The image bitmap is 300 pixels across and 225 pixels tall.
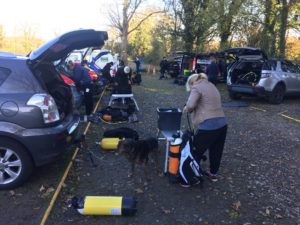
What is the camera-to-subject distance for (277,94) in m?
12.8

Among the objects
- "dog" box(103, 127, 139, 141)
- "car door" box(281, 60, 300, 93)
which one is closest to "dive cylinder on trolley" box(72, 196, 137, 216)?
"dog" box(103, 127, 139, 141)

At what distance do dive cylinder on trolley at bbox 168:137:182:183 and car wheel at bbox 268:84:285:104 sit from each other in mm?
8602

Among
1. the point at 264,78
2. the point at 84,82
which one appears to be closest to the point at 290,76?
the point at 264,78

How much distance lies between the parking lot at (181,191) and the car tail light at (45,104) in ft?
3.32

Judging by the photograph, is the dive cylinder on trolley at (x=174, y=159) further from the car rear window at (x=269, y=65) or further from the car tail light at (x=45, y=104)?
the car rear window at (x=269, y=65)

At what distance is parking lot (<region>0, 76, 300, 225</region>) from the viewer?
411cm

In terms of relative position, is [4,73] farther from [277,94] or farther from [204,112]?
[277,94]

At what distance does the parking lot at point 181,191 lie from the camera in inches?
162

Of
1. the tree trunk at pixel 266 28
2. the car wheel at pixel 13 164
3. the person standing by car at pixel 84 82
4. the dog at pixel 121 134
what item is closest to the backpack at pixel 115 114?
the person standing by car at pixel 84 82

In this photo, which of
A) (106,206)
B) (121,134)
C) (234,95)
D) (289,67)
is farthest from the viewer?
(234,95)

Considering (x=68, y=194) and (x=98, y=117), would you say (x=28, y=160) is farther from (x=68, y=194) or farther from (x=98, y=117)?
(x=98, y=117)

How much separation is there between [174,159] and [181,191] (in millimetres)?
466

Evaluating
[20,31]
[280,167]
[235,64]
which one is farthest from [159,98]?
[20,31]

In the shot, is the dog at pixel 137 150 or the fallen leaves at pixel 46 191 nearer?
the fallen leaves at pixel 46 191
